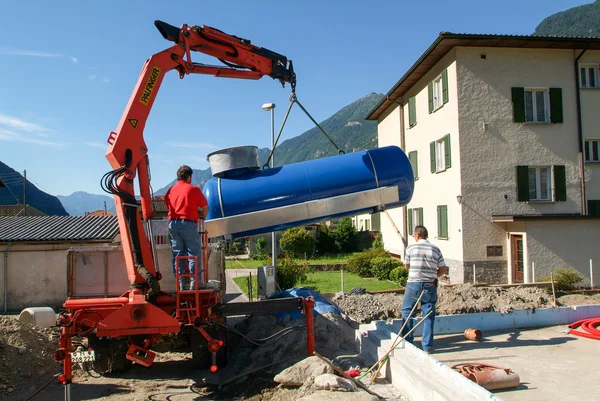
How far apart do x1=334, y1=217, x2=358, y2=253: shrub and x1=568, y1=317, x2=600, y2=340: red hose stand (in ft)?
82.2

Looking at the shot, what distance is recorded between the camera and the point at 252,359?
7.65 m

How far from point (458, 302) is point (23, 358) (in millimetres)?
8510

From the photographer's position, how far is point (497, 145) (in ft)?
57.7

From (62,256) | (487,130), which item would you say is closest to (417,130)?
(487,130)

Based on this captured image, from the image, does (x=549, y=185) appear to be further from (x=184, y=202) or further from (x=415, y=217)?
(x=184, y=202)

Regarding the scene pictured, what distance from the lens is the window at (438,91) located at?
18.5 meters

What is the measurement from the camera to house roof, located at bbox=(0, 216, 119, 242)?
1645cm

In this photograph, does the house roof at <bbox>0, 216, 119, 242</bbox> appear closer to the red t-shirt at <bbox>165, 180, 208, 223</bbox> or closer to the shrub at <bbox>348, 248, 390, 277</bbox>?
the shrub at <bbox>348, 248, 390, 277</bbox>

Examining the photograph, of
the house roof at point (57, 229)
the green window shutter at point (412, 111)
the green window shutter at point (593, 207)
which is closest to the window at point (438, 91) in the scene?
the green window shutter at point (412, 111)

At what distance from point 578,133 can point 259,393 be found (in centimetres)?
1645

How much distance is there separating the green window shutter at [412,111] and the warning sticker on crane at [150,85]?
16.8m

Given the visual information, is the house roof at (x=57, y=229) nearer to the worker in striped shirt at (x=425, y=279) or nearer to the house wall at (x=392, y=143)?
the worker in striped shirt at (x=425, y=279)

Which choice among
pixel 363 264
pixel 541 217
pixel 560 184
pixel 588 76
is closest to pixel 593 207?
pixel 560 184

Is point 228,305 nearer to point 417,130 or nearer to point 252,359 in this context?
point 252,359
